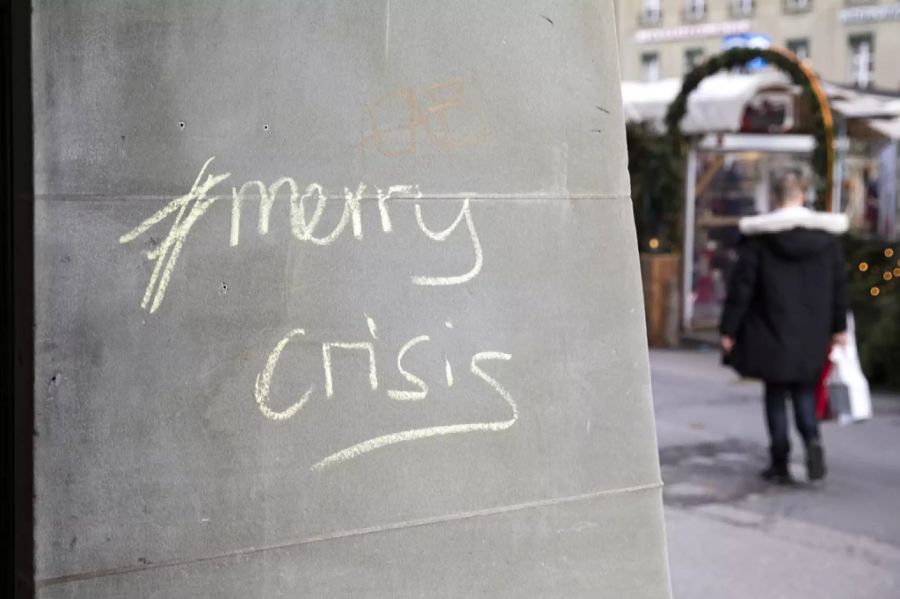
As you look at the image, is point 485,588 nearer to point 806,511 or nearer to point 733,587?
point 733,587

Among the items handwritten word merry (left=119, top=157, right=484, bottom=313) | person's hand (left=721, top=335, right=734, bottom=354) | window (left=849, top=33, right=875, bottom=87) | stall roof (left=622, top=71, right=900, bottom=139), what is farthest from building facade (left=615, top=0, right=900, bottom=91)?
handwritten word merry (left=119, top=157, right=484, bottom=313)

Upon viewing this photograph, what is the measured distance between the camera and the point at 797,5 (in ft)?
142

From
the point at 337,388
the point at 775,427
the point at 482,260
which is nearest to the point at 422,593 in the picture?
the point at 337,388

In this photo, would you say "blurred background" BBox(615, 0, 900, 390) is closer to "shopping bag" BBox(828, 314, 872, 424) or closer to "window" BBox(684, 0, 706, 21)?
"shopping bag" BBox(828, 314, 872, 424)

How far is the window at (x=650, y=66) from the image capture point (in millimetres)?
47688

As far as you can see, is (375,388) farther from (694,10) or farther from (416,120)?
(694,10)

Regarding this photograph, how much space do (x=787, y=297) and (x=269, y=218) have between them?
16.5 ft

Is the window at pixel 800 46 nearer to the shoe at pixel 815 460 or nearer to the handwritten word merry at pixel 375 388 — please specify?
the shoe at pixel 815 460

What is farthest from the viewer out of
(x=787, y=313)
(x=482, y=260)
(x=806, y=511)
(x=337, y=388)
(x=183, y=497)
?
(x=787, y=313)

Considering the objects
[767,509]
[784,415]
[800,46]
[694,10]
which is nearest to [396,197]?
[767,509]

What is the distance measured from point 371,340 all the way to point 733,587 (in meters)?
3.01

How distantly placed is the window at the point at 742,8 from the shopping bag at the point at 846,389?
1551 inches

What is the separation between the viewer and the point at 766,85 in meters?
14.1

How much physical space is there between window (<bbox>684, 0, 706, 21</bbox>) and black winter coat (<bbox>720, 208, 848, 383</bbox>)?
40.1 metres
